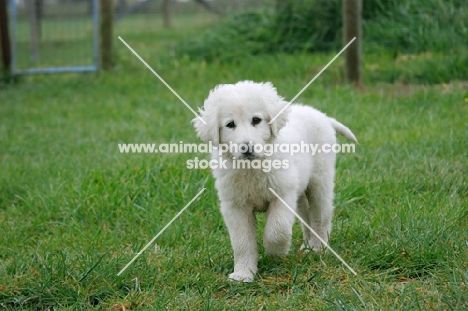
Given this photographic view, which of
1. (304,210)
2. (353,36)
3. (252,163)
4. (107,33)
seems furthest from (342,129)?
(107,33)

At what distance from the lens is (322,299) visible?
10.6 ft

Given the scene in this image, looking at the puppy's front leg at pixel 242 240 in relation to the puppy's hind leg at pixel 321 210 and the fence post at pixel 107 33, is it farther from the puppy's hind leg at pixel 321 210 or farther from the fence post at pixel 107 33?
the fence post at pixel 107 33

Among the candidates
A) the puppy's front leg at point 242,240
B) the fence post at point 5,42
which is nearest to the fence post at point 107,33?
the fence post at point 5,42

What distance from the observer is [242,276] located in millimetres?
3686

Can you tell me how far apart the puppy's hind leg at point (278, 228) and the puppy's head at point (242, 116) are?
0.34 m

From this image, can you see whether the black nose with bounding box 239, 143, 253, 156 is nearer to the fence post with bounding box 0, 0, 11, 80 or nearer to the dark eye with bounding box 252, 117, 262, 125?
the dark eye with bounding box 252, 117, 262, 125

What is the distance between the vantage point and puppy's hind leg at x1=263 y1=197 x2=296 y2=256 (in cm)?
371

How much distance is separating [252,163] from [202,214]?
106cm

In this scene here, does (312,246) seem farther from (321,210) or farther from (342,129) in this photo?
(342,129)

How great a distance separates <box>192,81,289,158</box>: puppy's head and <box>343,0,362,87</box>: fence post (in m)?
4.70

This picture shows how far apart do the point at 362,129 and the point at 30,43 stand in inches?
339

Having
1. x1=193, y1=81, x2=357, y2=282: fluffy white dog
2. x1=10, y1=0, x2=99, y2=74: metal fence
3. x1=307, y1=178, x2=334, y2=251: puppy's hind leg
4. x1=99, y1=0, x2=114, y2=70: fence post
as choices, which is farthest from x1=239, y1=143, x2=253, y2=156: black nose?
x1=10, y1=0, x2=99, y2=74: metal fence

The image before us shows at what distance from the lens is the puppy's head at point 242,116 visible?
362cm

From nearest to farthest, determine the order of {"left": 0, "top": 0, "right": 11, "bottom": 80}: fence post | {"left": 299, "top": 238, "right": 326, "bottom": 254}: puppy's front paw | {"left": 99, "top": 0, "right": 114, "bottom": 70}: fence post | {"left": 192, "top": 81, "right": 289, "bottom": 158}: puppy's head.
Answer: {"left": 192, "top": 81, "right": 289, "bottom": 158}: puppy's head < {"left": 299, "top": 238, "right": 326, "bottom": 254}: puppy's front paw < {"left": 99, "top": 0, "right": 114, "bottom": 70}: fence post < {"left": 0, "top": 0, "right": 11, "bottom": 80}: fence post
